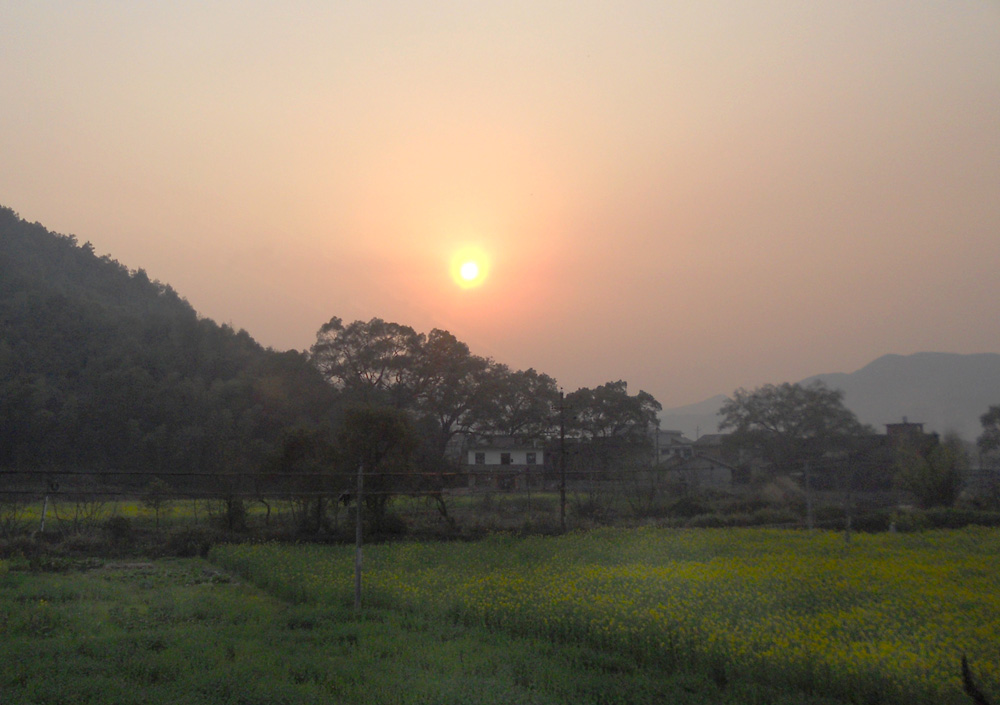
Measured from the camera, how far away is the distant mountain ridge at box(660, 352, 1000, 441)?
48.9m

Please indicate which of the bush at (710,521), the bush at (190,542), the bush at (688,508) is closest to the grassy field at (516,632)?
the bush at (190,542)

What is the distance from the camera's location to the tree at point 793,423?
42531mm

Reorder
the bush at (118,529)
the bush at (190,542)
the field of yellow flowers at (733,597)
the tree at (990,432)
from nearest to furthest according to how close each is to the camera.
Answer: the field of yellow flowers at (733,597) → the bush at (190,542) → the bush at (118,529) → the tree at (990,432)

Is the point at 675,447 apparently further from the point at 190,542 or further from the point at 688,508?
the point at 190,542

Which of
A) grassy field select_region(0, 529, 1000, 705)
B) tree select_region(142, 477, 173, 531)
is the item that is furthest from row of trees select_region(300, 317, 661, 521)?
grassy field select_region(0, 529, 1000, 705)

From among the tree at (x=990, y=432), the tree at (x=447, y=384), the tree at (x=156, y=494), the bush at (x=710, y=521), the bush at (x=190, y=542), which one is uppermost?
the tree at (x=447, y=384)

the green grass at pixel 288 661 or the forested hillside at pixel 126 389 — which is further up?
the forested hillside at pixel 126 389

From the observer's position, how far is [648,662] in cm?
852

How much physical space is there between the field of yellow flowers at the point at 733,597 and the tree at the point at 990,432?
75.9 ft

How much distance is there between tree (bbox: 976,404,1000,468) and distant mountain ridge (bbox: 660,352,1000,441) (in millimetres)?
1540

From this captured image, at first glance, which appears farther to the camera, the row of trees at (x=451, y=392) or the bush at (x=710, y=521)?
the row of trees at (x=451, y=392)

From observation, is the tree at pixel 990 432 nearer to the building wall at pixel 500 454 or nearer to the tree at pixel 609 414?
the tree at pixel 609 414

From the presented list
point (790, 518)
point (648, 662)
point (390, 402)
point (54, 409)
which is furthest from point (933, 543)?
point (54, 409)

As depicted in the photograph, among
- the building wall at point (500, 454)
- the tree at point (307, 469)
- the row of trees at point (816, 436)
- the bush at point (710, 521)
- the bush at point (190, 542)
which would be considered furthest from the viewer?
the building wall at point (500, 454)
